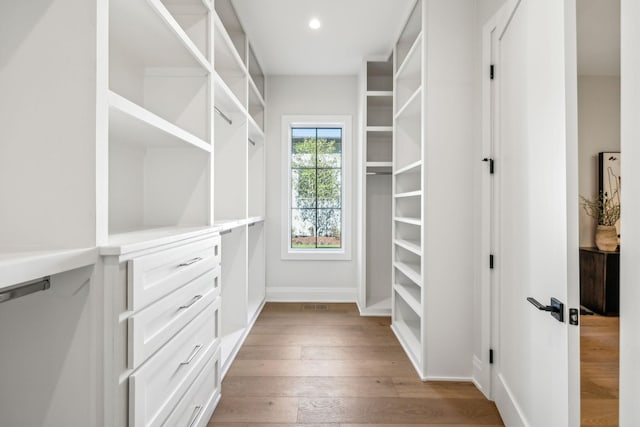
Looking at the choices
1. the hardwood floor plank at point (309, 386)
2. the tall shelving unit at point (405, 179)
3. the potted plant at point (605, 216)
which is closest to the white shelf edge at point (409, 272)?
the tall shelving unit at point (405, 179)

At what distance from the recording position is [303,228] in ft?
14.4

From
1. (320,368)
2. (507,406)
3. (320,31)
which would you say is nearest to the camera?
(507,406)

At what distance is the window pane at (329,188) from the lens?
4.37m

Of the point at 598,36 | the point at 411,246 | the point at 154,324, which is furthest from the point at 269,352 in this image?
the point at 598,36

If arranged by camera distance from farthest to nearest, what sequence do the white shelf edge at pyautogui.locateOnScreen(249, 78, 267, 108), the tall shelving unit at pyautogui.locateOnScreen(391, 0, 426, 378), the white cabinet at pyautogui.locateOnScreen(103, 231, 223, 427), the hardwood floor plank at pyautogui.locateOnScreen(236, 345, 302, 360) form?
the white shelf edge at pyautogui.locateOnScreen(249, 78, 267, 108) < the tall shelving unit at pyautogui.locateOnScreen(391, 0, 426, 378) < the hardwood floor plank at pyautogui.locateOnScreen(236, 345, 302, 360) < the white cabinet at pyautogui.locateOnScreen(103, 231, 223, 427)

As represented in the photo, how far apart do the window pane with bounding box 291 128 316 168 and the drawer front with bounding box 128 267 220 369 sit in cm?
278

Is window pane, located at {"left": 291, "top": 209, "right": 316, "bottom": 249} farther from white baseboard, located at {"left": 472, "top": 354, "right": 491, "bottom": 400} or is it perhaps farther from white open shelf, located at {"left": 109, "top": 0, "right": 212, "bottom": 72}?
white open shelf, located at {"left": 109, "top": 0, "right": 212, "bottom": 72}

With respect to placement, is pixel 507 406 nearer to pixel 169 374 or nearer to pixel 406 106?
pixel 169 374

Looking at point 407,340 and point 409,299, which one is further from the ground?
point 409,299

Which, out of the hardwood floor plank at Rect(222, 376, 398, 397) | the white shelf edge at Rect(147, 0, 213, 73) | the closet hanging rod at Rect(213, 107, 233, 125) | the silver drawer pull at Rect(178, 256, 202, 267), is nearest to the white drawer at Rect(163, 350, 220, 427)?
the hardwood floor plank at Rect(222, 376, 398, 397)

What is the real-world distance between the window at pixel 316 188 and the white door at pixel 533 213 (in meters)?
2.52

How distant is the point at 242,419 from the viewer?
1832mm

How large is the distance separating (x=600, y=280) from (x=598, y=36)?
1.74m

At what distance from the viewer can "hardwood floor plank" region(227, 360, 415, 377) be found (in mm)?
2340
